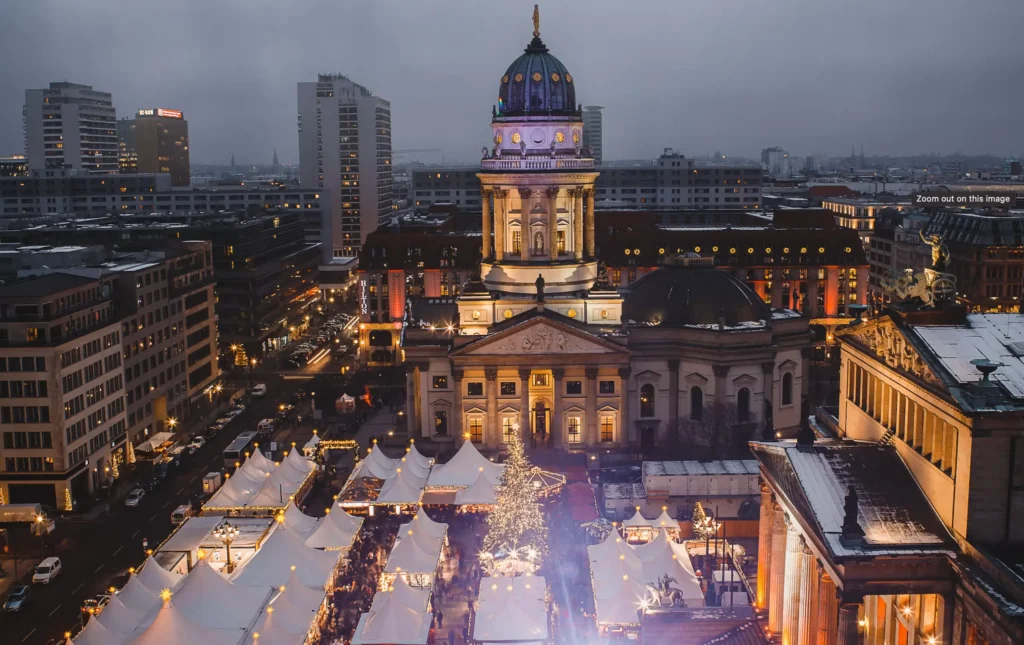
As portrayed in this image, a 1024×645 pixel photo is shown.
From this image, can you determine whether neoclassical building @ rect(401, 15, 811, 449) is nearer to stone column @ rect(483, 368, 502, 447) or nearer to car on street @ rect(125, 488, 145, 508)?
stone column @ rect(483, 368, 502, 447)

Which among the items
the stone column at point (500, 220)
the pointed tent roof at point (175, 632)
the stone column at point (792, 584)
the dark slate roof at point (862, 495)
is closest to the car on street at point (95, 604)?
the pointed tent roof at point (175, 632)

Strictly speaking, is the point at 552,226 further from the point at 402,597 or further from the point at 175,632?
the point at 175,632

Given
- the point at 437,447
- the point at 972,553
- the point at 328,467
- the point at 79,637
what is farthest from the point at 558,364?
the point at 972,553

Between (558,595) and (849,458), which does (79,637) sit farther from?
(849,458)

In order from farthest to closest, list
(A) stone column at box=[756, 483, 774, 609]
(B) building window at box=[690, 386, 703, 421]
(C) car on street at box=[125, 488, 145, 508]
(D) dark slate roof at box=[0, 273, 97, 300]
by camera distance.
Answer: (B) building window at box=[690, 386, 703, 421]
(C) car on street at box=[125, 488, 145, 508]
(D) dark slate roof at box=[0, 273, 97, 300]
(A) stone column at box=[756, 483, 774, 609]

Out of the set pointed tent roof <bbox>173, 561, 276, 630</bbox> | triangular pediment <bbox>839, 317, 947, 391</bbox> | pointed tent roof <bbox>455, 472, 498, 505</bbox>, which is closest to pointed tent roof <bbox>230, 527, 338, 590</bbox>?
pointed tent roof <bbox>173, 561, 276, 630</bbox>

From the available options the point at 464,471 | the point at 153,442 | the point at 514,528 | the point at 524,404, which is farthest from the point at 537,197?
the point at 514,528

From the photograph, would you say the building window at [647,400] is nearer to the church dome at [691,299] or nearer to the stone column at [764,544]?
the church dome at [691,299]
